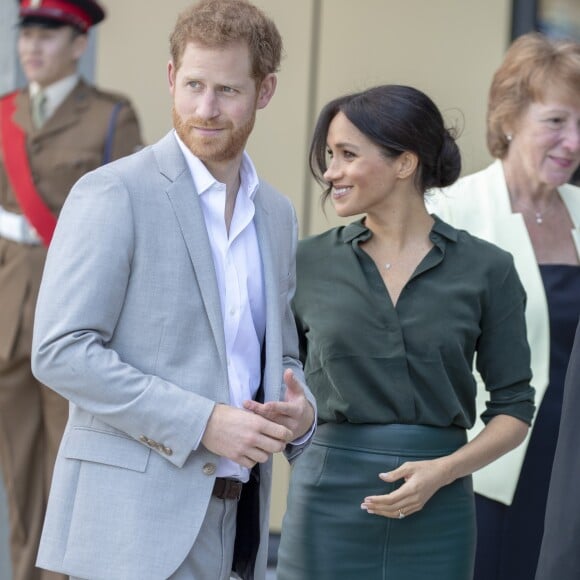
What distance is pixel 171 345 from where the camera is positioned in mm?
2568

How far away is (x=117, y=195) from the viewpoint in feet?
8.41

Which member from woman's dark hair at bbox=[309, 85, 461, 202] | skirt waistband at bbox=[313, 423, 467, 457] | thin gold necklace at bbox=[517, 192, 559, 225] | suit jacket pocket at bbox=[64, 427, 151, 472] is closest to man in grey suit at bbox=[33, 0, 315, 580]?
suit jacket pocket at bbox=[64, 427, 151, 472]

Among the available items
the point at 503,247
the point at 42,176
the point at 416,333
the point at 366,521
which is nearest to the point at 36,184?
the point at 42,176

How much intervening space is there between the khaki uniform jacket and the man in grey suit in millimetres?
1906

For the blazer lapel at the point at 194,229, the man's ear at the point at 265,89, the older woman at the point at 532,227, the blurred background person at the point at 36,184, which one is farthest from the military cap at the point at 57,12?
the blazer lapel at the point at 194,229

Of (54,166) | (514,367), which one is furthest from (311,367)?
(54,166)

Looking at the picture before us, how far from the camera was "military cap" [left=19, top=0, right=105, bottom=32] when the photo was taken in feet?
15.4

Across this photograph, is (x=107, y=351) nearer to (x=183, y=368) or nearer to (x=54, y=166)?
(x=183, y=368)

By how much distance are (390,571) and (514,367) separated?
1.92 ft

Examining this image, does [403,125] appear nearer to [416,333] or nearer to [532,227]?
[416,333]

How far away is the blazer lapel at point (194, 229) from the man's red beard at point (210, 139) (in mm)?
38

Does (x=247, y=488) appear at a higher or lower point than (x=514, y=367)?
lower

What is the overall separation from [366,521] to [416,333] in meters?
0.45

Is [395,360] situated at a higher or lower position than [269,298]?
lower
